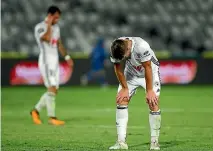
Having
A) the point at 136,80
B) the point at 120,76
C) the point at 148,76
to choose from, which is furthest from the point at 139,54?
the point at 136,80

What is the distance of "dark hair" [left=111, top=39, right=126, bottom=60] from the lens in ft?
31.2

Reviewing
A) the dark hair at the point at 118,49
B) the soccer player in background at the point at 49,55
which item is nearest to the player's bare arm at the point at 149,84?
the dark hair at the point at 118,49

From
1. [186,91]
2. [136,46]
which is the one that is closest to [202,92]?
[186,91]

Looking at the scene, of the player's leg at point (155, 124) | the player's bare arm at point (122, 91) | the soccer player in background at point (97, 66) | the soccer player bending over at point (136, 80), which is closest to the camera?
the soccer player bending over at point (136, 80)

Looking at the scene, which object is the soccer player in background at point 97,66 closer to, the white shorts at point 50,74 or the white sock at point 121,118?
the white shorts at point 50,74

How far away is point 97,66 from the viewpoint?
27438 millimetres

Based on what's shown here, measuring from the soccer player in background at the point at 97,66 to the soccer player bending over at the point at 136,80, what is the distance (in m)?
16.8

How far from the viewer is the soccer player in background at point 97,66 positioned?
90.2 ft

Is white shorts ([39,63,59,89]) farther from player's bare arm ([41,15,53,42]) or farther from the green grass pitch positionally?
the green grass pitch

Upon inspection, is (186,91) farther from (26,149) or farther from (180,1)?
(26,149)

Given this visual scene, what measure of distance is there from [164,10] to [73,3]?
4628 millimetres

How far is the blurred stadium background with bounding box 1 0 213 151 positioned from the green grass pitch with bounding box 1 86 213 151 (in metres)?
0.02

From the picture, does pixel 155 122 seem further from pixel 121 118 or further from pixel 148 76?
pixel 148 76

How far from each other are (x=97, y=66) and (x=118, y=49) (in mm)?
17907
